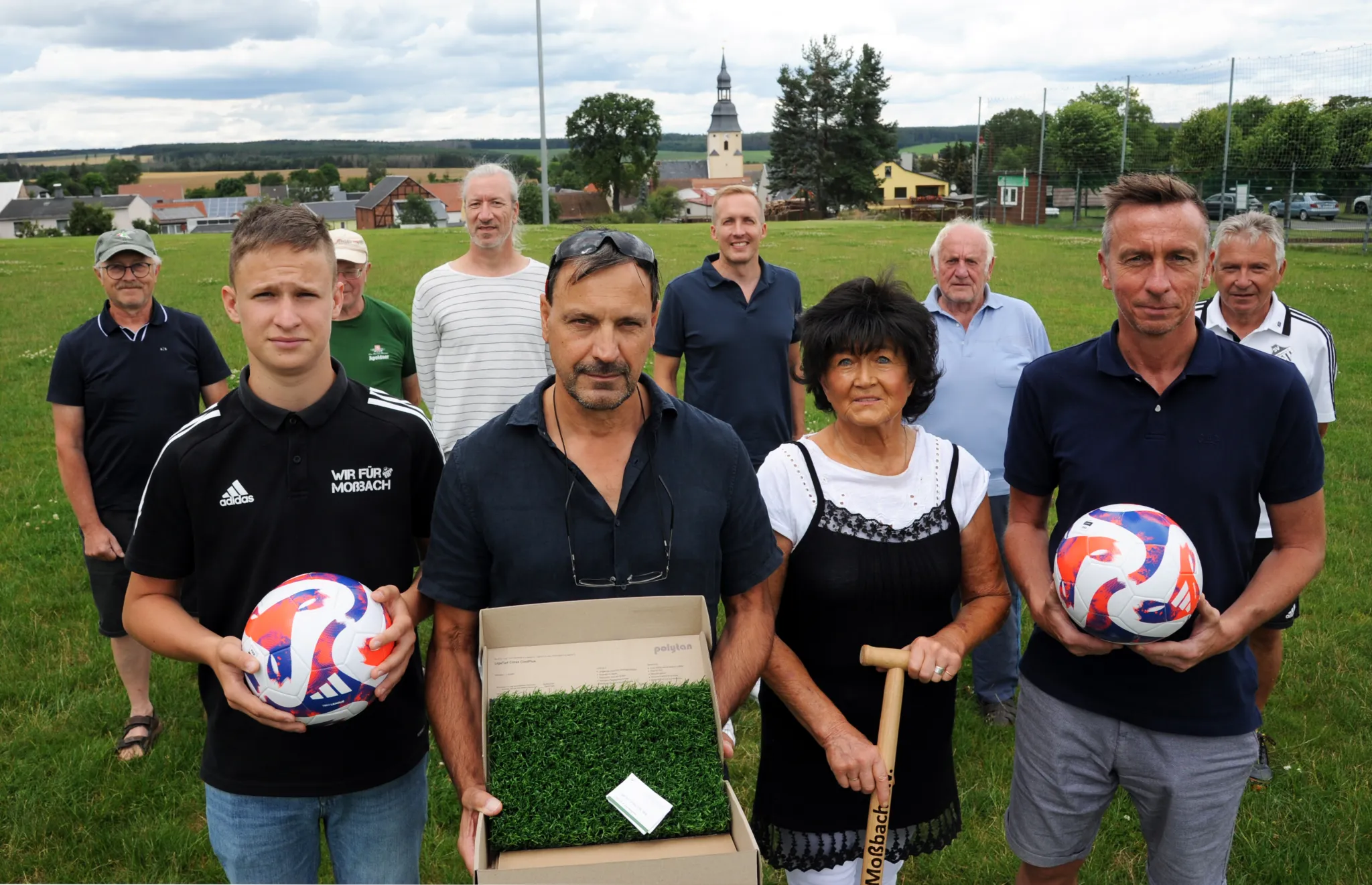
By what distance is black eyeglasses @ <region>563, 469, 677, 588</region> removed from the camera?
273 centimetres

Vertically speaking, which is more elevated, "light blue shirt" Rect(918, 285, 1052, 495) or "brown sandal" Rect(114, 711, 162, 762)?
"light blue shirt" Rect(918, 285, 1052, 495)

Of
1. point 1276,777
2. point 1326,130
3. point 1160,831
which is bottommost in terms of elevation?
point 1276,777

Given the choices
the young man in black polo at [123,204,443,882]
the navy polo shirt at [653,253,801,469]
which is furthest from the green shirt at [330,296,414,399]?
the young man in black polo at [123,204,443,882]

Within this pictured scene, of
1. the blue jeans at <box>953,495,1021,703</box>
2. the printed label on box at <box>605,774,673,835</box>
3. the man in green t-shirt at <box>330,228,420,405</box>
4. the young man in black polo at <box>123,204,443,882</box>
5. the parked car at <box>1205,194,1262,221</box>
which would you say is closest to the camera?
the printed label on box at <box>605,774,673,835</box>

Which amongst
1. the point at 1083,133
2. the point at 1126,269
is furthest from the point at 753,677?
the point at 1083,133

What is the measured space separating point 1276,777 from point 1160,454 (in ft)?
10.3

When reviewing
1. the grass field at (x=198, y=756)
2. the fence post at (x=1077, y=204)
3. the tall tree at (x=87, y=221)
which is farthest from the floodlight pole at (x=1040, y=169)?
the tall tree at (x=87, y=221)

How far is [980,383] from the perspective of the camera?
5.65 metres

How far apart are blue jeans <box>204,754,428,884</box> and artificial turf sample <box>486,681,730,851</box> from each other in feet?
2.68

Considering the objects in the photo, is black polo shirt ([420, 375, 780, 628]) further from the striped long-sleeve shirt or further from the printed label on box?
the striped long-sleeve shirt

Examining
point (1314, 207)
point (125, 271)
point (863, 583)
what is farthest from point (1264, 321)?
point (1314, 207)

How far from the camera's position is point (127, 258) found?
5484mm

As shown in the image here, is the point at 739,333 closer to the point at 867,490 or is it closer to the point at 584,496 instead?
the point at 867,490

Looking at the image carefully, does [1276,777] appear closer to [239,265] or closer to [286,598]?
[286,598]
